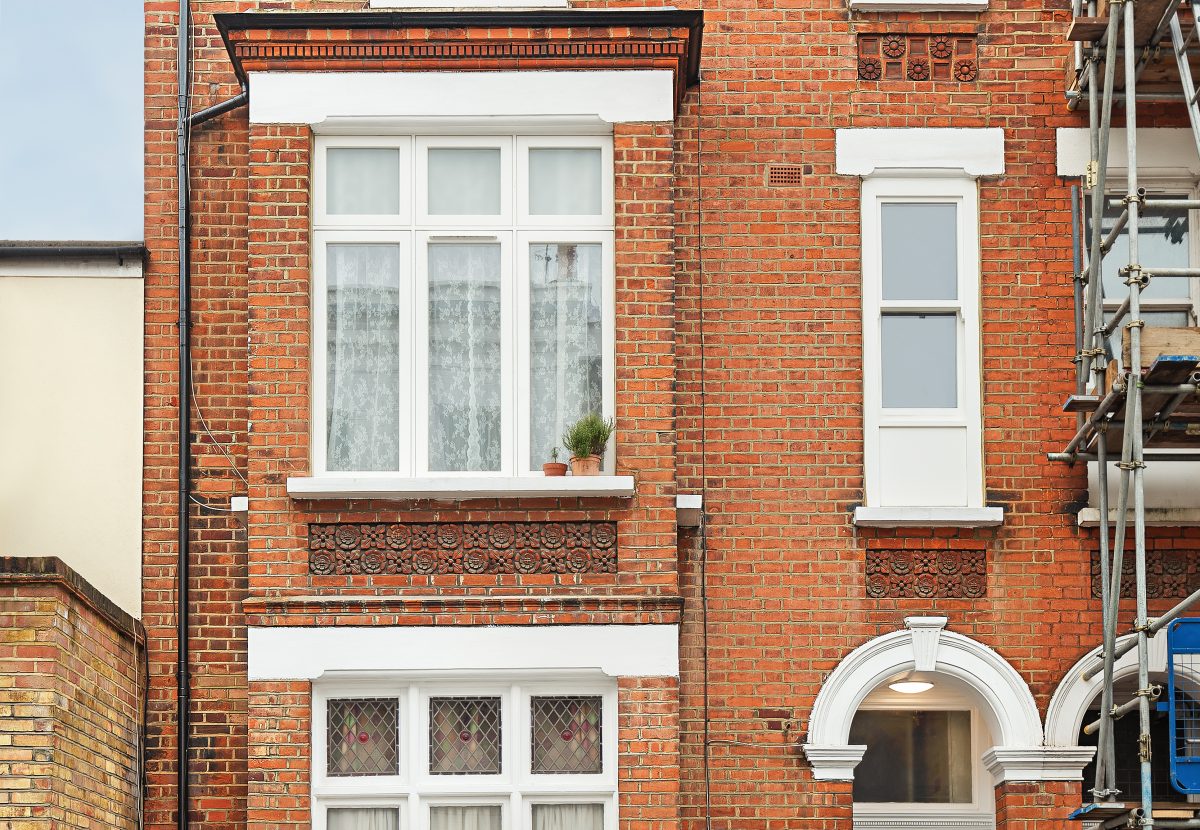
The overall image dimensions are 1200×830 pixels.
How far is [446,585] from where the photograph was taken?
12.4 metres

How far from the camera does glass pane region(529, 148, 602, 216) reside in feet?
42.9

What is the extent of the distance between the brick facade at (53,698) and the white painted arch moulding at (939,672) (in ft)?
15.3

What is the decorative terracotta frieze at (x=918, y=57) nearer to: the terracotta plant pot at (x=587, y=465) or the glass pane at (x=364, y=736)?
the terracotta plant pot at (x=587, y=465)

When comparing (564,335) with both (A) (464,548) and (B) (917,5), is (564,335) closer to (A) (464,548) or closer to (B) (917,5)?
(A) (464,548)

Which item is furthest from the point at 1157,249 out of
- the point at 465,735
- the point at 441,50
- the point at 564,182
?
the point at 465,735

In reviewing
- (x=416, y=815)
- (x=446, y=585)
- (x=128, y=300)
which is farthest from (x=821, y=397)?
(x=128, y=300)

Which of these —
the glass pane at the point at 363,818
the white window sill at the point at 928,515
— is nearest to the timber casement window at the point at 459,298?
the white window sill at the point at 928,515

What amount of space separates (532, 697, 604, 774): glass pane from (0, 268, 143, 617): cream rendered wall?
115 inches

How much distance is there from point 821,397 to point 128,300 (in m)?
4.96

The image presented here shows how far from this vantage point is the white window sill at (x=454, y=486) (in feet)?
40.6

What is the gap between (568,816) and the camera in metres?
12.4

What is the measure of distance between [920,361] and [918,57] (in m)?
2.24

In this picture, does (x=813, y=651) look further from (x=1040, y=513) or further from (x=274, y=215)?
(x=274, y=215)

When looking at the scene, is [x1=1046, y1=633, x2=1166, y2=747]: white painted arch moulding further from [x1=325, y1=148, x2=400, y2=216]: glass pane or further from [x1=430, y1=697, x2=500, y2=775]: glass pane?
[x1=325, y1=148, x2=400, y2=216]: glass pane
